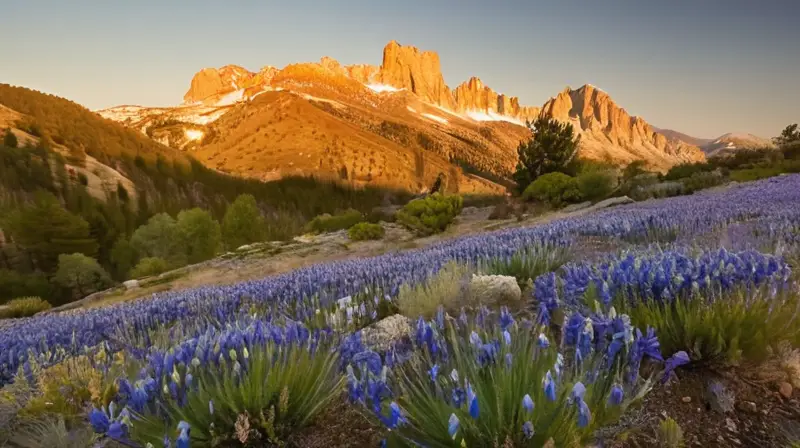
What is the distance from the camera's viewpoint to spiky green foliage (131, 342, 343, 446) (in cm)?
161

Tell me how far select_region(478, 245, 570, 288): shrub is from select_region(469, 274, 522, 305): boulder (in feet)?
2.59

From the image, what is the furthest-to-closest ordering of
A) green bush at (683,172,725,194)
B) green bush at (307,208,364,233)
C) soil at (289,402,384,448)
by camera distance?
green bush at (307,208,364,233), green bush at (683,172,725,194), soil at (289,402,384,448)

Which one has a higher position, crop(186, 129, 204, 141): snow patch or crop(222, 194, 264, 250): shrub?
crop(186, 129, 204, 141): snow patch

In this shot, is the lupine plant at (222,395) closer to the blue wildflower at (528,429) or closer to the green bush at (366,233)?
the blue wildflower at (528,429)

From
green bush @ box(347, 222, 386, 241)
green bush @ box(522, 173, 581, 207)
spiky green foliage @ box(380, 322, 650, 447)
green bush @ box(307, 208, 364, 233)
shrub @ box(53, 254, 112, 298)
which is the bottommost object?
shrub @ box(53, 254, 112, 298)

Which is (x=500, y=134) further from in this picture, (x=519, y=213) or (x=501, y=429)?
(x=501, y=429)

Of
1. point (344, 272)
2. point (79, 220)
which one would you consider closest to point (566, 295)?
point (344, 272)

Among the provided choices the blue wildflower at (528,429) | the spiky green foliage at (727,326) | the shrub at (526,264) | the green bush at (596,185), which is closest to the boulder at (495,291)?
the shrub at (526,264)

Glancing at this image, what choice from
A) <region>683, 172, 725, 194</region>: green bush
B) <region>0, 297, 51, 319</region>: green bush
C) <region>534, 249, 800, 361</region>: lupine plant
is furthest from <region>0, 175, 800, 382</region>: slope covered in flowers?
<region>0, 297, 51, 319</region>: green bush

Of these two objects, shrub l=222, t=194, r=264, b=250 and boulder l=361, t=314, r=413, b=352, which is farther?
shrub l=222, t=194, r=264, b=250

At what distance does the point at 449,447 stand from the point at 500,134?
201076 mm

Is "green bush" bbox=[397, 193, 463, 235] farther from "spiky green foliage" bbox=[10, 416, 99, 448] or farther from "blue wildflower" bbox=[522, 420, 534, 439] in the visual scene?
"blue wildflower" bbox=[522, 420, 534, 439]

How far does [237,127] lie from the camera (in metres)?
135

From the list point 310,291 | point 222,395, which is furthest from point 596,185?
point 222,395
